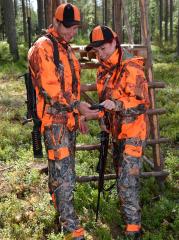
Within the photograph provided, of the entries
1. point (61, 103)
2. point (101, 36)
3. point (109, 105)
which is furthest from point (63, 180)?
point (101, 36)

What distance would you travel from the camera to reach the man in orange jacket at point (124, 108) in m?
5.55

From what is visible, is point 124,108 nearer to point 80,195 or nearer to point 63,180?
point 63,180

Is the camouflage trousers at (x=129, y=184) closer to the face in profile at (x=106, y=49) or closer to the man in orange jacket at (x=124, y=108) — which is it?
the man in orange jacket at (x=124, y=108)

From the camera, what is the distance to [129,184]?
5953 mm

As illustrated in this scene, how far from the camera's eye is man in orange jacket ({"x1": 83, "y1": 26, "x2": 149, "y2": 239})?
5.55 m

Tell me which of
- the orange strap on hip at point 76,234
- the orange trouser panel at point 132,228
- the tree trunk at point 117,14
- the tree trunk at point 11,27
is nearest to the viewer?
the orange strap on hip at point 76,234

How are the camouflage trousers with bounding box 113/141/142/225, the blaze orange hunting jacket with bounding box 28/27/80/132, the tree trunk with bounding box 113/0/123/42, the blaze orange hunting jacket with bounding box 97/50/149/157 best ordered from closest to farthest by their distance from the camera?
1. the blaze orange hunting jacket with bounding box 28/27/80/132
2. the blaze orange hunting jacket with bounding box 97/50/149/157
3. the camouflage trousers with bounding box 113/141/142/225
4. the tree trunk with bounding box 113/0/123/42

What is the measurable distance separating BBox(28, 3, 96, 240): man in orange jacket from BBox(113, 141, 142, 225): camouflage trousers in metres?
0.68


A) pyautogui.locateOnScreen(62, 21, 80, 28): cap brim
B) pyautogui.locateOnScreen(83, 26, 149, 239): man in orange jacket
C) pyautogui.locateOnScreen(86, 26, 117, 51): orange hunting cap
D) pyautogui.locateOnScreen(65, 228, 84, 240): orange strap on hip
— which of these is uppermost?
pyautogui.locateOnScreen(62, 21, 80, 28): cap brim

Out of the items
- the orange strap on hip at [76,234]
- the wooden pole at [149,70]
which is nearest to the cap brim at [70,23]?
the wooden pole at [149,70]

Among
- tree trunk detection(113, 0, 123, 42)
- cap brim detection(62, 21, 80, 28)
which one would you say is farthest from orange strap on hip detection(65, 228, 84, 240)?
tree trunk detection(113, 0, 123, 42)

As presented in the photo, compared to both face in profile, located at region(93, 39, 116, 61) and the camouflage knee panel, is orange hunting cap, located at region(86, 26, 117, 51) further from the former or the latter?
the camouflage knee panel

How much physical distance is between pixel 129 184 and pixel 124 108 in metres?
1.13

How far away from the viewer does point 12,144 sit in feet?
32.3
